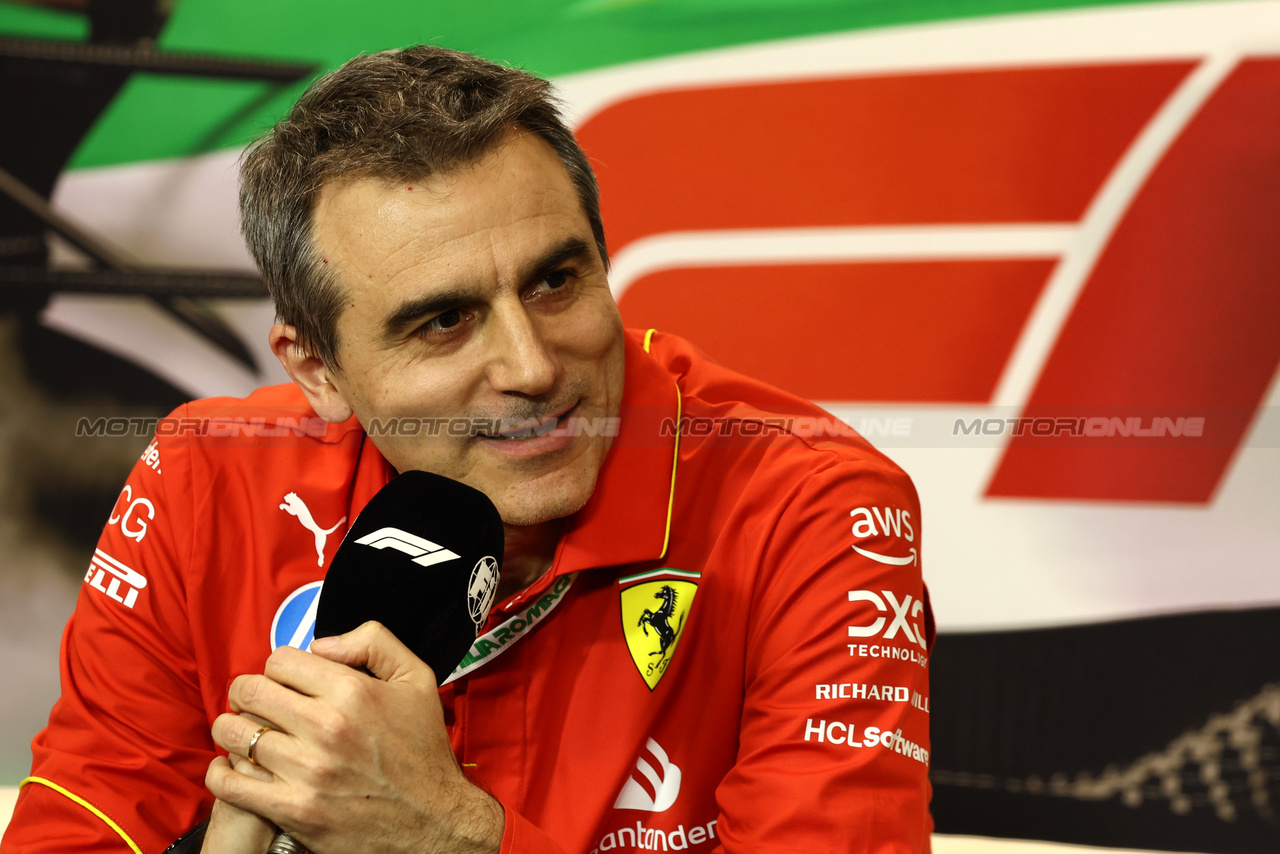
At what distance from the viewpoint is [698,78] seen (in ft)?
7.25

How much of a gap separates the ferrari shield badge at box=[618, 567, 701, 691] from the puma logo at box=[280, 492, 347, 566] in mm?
395

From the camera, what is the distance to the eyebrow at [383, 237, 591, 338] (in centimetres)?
114

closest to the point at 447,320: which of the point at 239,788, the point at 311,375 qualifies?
the point at 311,375

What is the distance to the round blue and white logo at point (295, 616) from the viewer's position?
1330mm

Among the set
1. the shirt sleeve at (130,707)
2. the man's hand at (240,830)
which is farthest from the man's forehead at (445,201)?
the man's hand at (240,830)

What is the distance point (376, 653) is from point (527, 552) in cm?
51

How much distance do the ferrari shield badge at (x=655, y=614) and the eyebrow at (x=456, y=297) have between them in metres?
0.38

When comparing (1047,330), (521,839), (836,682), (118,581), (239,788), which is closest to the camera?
(239,788)

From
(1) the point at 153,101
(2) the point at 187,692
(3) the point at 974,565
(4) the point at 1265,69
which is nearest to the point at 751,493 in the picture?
(2) the point at 187,692

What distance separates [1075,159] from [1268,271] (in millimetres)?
413

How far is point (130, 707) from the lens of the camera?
1.26 meters
